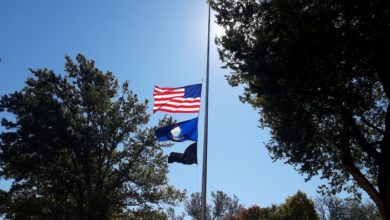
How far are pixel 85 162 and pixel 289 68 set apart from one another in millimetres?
20764

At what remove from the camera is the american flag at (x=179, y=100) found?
16.8 meters

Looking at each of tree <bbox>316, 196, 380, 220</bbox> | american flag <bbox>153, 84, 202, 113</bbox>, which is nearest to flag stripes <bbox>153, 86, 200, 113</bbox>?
american flag <bbox>153, 84, 202, 113</bbox>

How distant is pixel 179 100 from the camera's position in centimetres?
1705

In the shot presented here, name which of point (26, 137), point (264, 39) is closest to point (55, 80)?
point (26, 137)

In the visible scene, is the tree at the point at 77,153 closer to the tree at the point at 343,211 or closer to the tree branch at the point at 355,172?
the tree branch at the point at 355,172

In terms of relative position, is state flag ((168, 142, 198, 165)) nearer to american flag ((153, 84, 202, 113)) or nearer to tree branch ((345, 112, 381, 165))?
american flag ((153, 84, 202, 113))

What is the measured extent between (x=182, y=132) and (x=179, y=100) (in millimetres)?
1680

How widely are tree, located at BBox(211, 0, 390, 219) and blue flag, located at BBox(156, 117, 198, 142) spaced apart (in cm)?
333

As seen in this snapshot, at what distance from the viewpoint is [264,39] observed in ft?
53.2

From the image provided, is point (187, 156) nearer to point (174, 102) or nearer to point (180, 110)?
point (180, 110)

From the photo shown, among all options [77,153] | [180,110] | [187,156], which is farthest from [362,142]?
[77,153]

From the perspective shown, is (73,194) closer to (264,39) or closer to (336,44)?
(264,39)

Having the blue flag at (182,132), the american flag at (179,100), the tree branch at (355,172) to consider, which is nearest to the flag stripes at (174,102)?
the american flag at (179,100)

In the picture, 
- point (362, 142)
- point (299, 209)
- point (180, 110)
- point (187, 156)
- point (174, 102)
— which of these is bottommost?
point (187, 156)
